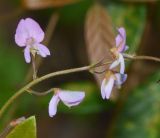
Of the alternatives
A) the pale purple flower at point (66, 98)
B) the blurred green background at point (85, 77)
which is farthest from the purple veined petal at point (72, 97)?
the blurred green background at point (85, 77)

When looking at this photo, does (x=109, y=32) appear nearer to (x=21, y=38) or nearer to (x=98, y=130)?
(x=21, y=38)

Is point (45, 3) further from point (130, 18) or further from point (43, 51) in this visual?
point (43, 51)

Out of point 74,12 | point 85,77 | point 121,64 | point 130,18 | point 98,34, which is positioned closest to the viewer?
point 121,64

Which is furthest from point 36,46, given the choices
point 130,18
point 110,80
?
point 130,18

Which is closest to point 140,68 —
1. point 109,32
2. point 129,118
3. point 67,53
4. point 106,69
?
point 129,118

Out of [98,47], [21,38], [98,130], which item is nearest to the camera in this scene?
[21,38]

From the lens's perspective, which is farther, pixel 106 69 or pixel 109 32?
pixel 109 32
